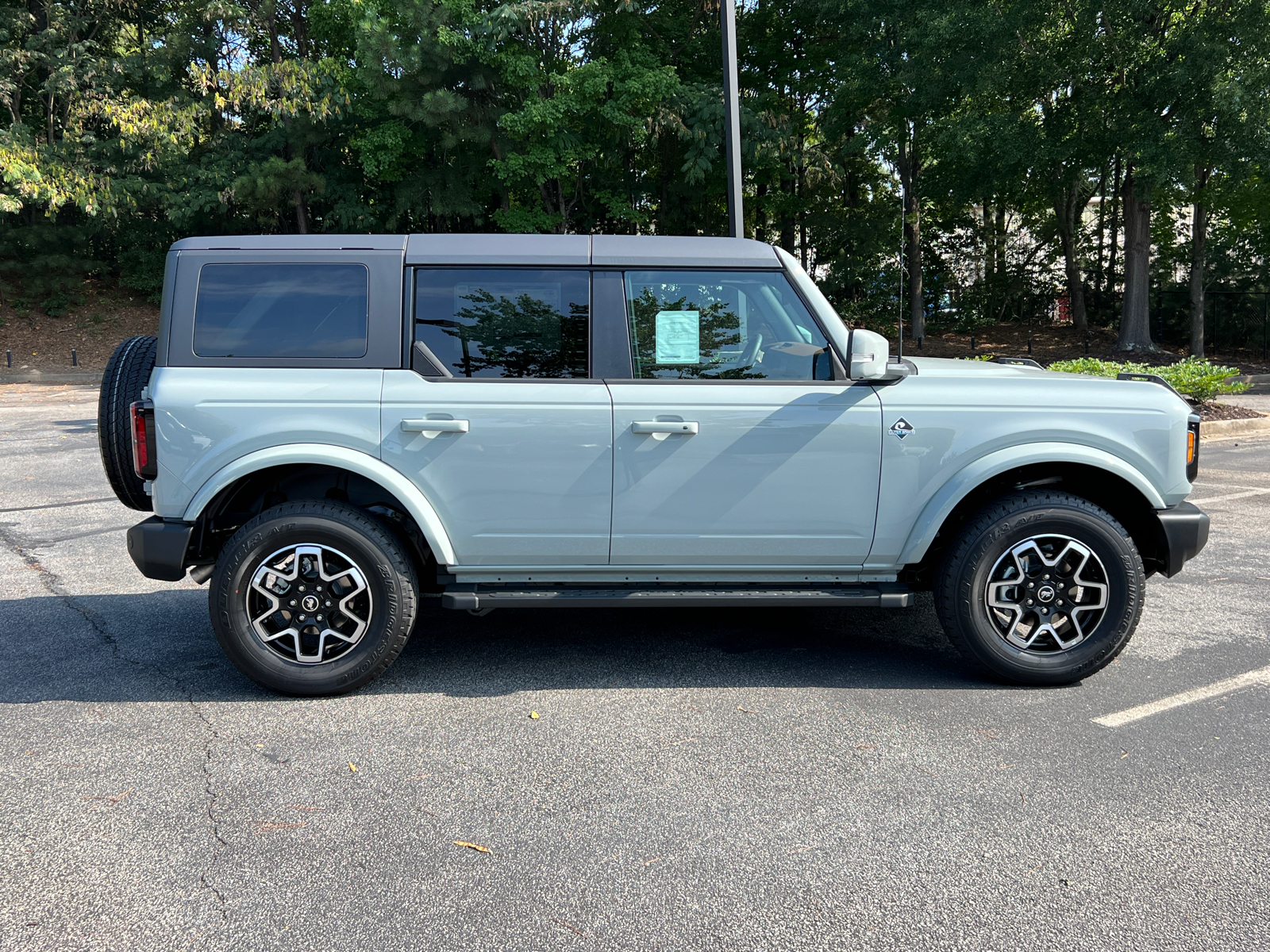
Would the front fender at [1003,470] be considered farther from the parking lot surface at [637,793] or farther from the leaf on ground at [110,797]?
the leaf on ground at [110,797]

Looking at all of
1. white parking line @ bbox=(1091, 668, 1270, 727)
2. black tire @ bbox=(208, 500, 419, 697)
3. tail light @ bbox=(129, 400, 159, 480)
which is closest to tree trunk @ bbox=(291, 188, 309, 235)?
tail light @ bbox=(129, 400, 159, 480)

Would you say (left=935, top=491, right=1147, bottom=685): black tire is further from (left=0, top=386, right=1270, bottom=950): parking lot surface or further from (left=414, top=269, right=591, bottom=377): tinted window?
(left=414, top=269, right=591, bottom=377): tinted window

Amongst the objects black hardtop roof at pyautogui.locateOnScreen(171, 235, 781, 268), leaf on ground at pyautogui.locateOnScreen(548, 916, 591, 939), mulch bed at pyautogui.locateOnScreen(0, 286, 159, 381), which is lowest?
leaf on ground at pyautogui.locateOnScreen(548, 916, 591, 939)

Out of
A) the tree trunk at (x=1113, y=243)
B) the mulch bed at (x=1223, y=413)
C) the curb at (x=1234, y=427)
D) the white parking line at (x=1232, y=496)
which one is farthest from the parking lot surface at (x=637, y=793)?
the tree trunk at (x=1113, y=243)

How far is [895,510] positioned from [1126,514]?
3.97 feet

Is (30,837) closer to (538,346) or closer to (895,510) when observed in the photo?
(538,346)

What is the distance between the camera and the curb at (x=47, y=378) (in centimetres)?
2409

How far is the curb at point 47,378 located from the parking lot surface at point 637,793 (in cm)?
2186

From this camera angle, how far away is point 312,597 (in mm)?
4117

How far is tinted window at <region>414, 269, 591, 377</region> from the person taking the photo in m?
4.21

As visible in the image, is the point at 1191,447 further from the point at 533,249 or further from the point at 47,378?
the point at 47,378

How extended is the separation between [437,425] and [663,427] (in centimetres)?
96

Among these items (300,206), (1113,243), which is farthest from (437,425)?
(1113,243)

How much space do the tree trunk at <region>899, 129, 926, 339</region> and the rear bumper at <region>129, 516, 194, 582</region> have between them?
2529 centimetres
